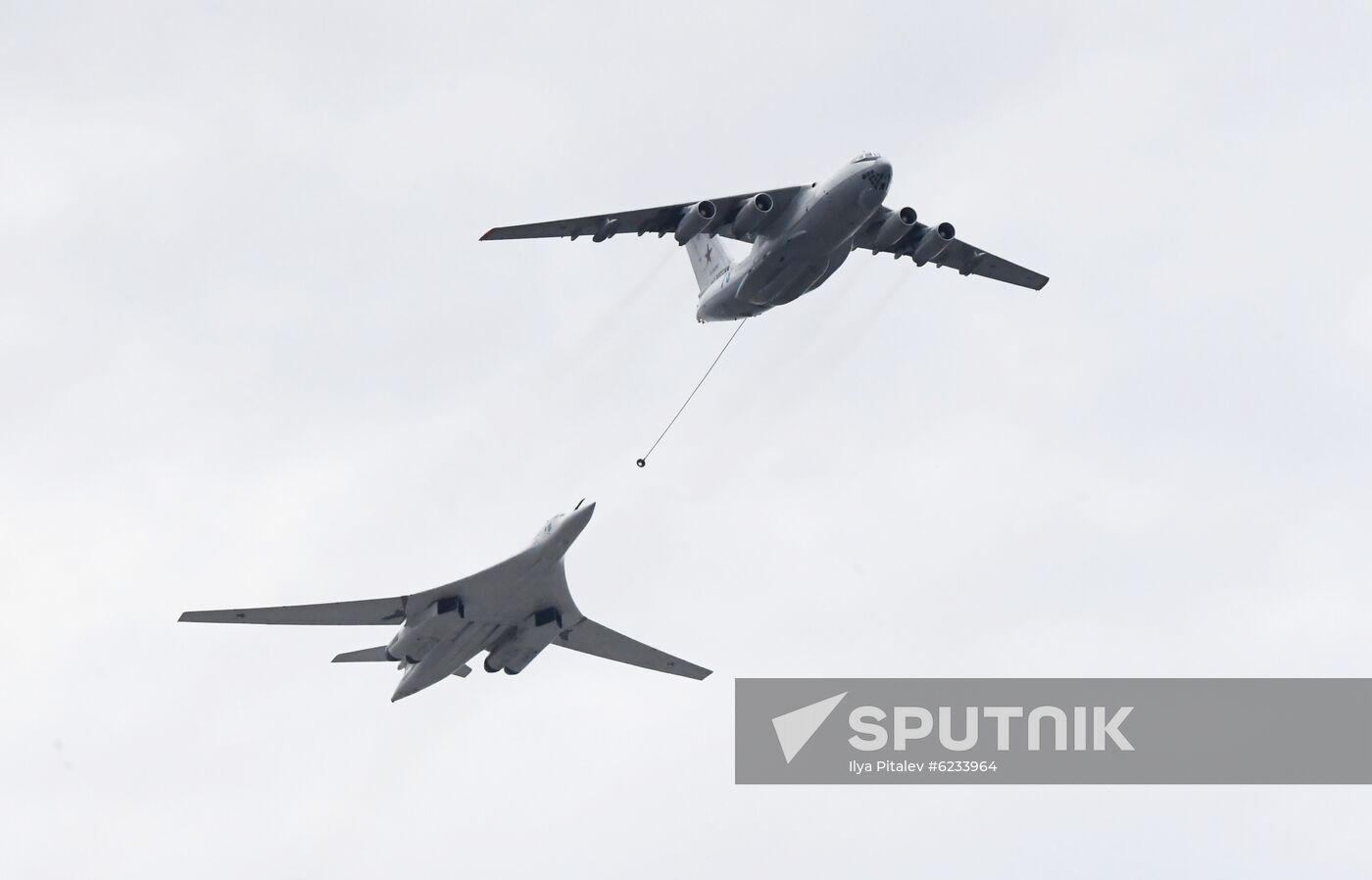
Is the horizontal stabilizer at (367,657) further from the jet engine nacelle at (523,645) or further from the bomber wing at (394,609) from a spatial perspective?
the jet engine nacelle at (523,645)

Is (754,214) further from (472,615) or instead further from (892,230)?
(472,615)

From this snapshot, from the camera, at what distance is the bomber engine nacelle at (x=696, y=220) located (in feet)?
140

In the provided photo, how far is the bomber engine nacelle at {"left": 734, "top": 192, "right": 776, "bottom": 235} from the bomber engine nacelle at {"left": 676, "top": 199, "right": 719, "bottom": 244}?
2.20ft

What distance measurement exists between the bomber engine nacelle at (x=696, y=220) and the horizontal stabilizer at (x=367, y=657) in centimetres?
1242

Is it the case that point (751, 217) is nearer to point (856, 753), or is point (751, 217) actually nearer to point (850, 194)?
point (850, 194)

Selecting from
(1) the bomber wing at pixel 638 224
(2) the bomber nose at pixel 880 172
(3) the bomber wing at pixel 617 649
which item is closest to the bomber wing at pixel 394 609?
(3) the bomber wing at pixel 617 649

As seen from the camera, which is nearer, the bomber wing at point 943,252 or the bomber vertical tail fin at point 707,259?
the bomber wing at point 943,252

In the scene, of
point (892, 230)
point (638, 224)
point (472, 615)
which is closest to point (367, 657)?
point (472, 615)

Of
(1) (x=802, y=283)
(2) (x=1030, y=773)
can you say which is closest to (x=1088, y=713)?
(2) (x=1030, y=773)

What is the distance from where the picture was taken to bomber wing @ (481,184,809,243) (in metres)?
43.2

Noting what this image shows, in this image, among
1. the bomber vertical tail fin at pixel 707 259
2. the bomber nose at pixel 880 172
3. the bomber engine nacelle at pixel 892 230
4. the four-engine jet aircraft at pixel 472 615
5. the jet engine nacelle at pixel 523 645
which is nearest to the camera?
the bomber nose at pixel 880 172

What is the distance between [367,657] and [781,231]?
14529mm

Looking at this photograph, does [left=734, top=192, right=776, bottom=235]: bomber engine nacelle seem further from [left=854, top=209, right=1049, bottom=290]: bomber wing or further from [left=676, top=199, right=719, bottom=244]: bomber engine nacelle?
[left=854, top=209, right=1049, bottom=290]: bomber wing

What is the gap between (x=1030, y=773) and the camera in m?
40.6
